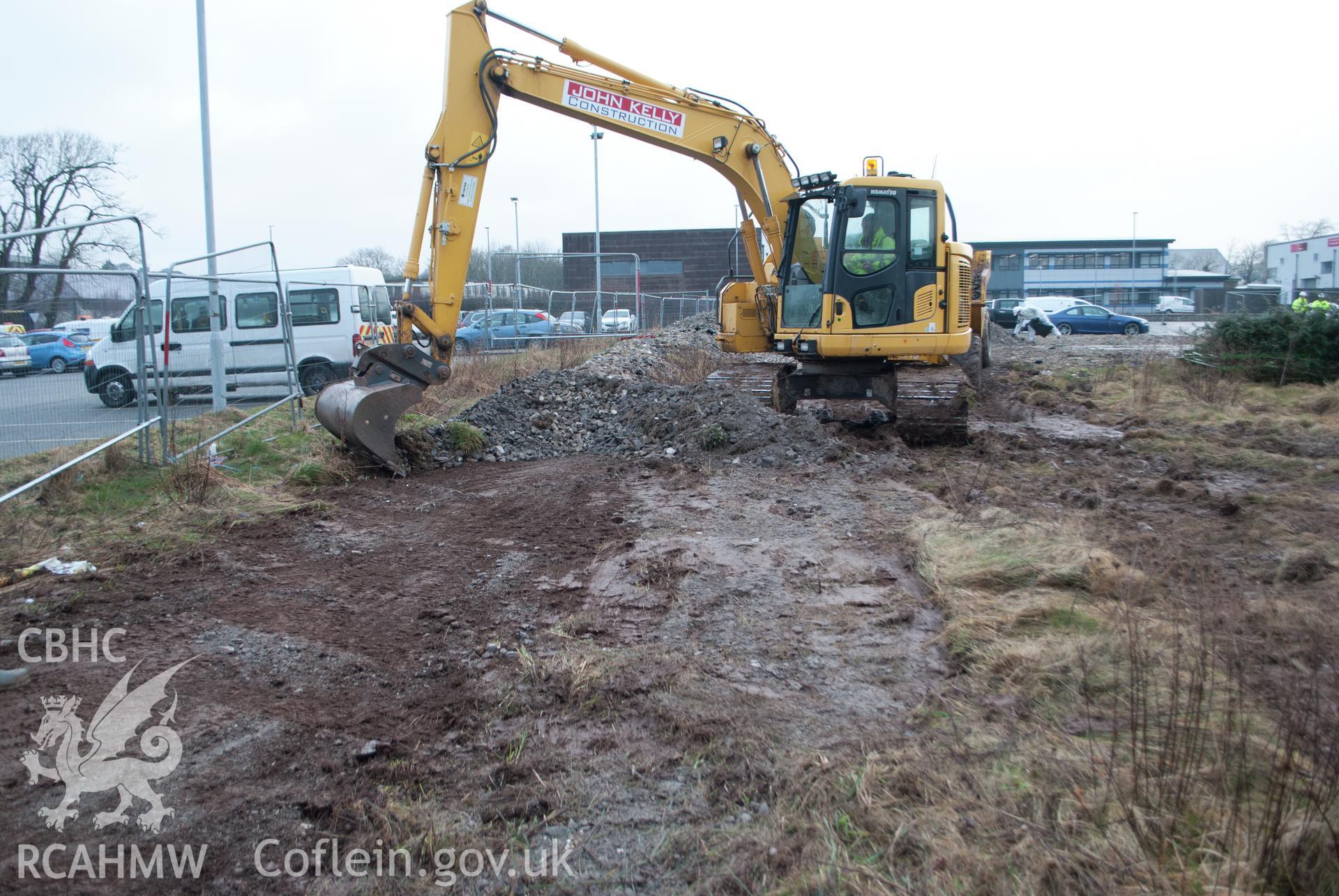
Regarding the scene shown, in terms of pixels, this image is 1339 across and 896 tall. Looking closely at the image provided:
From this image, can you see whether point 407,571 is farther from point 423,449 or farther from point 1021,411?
point 1021,411

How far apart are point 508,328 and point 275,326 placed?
26.7 feet

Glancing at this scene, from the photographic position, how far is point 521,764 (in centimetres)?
327

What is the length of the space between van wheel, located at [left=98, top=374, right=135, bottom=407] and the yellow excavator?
1.58 m

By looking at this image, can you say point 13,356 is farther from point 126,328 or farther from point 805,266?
point 805,266

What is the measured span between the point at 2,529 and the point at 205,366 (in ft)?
15.6

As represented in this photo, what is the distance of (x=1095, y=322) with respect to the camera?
1404 inches

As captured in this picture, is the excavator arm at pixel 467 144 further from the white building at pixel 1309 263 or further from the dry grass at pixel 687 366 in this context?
the white building at pixel 1309 263

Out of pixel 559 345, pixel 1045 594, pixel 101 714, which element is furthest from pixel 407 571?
pixel 559 345

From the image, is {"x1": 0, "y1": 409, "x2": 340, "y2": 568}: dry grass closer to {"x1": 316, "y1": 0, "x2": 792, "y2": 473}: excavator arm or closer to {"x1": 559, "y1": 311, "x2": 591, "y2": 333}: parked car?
{"x1": 316, "y1": 0, "x2": 792, "y2": 473}: excavator arm

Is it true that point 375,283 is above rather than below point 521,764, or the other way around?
above

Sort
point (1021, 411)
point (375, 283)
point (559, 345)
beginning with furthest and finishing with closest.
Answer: point (559, 345) → point (375, 283) → point (1021, 411)

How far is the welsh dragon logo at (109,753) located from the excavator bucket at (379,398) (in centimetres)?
448

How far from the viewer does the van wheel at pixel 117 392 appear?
7.43 meters

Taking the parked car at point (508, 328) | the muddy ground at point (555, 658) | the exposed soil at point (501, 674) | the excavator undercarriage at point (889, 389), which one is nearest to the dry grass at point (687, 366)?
the excavator undercarriage at point (889, 389)
